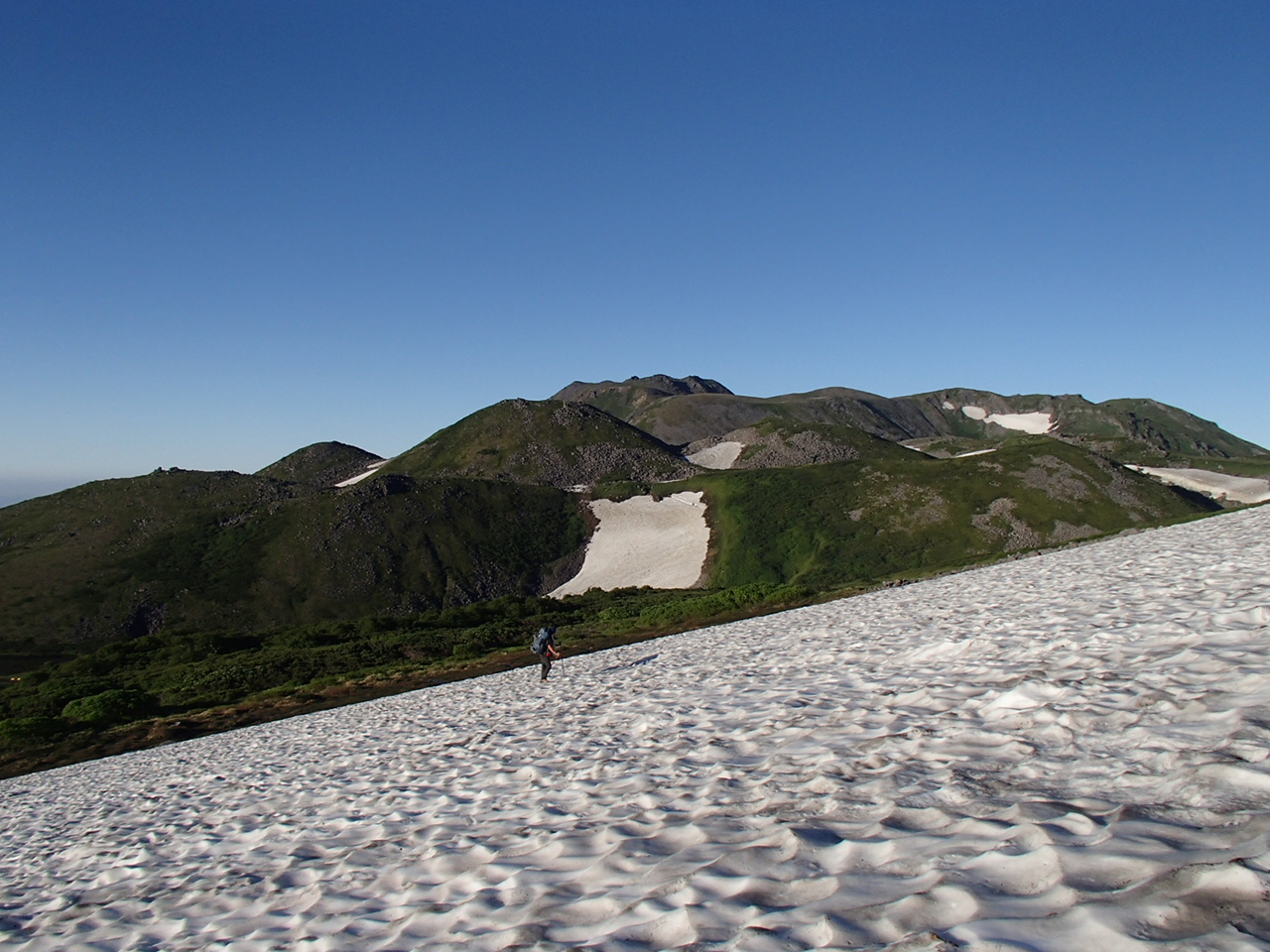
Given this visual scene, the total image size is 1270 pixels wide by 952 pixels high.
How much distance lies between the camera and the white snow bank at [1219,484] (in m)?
131

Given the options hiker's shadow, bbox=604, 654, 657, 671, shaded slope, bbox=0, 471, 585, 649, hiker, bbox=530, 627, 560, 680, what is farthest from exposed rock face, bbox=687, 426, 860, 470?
hiker, bbox=530, 627, 560, 680

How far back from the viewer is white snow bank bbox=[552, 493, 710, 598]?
310ft

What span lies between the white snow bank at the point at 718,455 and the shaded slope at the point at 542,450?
5279 mm

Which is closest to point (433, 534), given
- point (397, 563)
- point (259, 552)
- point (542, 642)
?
point (397, 563)

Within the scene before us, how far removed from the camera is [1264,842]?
4.99 metres

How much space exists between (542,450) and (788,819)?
15656 cm

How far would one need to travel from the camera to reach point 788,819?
7672 millimetres

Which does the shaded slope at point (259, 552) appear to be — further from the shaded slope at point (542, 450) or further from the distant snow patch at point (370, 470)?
the distant snow patch at point (370, 470)

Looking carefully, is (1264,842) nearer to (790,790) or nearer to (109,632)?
(790,790)

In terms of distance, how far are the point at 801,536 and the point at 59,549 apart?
90361 mm

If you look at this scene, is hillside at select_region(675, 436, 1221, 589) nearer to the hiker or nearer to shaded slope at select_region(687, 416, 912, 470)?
shaded slope at select_region(687, 416, 912, 470)

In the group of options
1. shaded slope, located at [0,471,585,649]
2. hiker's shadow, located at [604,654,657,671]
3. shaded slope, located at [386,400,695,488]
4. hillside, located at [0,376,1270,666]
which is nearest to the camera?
hiker's shadow, located at [604,654,657,671]

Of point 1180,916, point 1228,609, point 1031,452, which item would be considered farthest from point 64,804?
point 1031,452

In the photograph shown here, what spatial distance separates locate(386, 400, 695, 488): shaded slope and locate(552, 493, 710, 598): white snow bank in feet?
89.0
